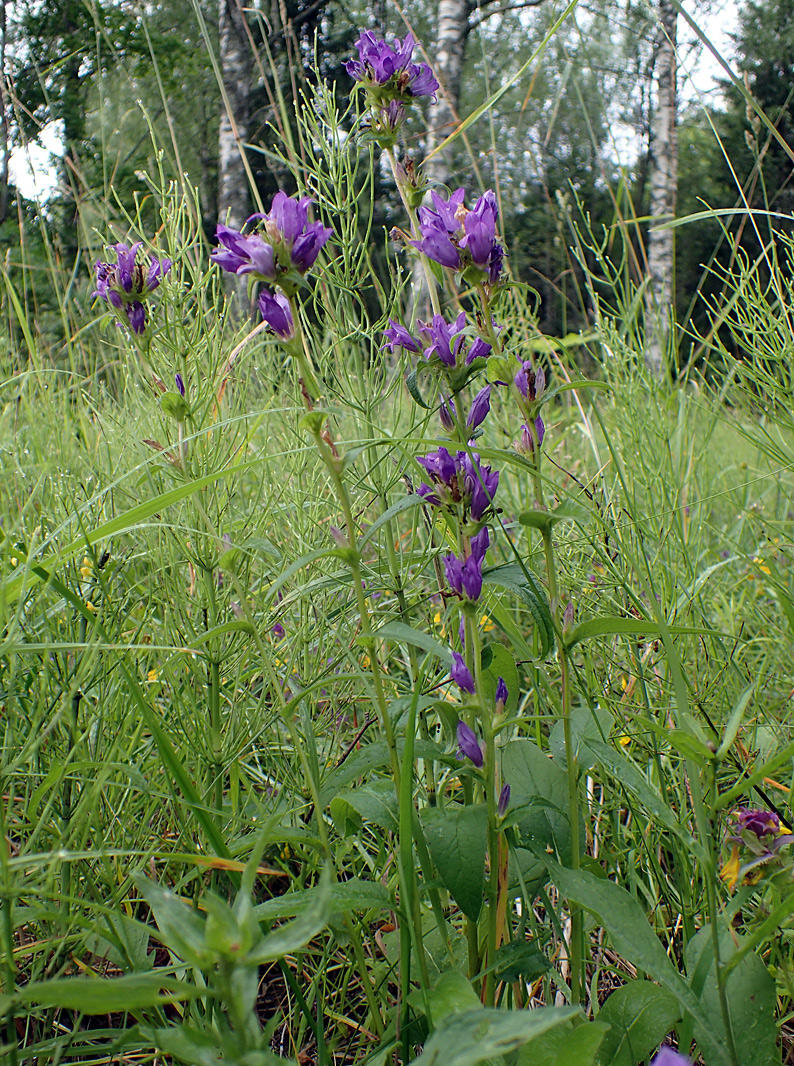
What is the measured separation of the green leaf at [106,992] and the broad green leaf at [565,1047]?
0.32 m

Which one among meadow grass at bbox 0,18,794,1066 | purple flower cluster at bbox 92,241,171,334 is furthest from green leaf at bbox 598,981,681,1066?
purple flower cluster at bbox 92,241,171,334

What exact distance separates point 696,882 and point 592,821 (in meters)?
0.24

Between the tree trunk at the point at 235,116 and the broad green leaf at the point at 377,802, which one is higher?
the tree trunk at the point at 235,116

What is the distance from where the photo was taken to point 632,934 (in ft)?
2.08

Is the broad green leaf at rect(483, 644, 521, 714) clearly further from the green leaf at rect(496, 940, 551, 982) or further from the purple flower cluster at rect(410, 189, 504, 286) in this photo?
the purple flower cluster at rect(410, 189, 504, 286)

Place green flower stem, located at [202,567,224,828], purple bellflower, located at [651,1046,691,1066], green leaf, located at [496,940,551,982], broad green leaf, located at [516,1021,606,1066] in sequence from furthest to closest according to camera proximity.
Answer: green flower stem, located at [202,567,224,828]
green leaf, located at [496,940,551,982]
broad green leaf, located at [516,1021,606,1066]
purple bellflower, located at [651,1046,691,1066]

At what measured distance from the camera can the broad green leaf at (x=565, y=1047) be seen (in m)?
0.55

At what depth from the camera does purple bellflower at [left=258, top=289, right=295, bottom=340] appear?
2.29ft

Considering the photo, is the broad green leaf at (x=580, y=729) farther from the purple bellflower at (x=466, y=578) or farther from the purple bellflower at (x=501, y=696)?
the purple bellflower at (x=466, y=578)

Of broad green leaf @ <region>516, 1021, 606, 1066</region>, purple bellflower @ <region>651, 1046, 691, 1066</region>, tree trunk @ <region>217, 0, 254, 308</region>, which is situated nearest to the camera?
purple bellflower @ <region>651, 1046, 691, 1066</region>

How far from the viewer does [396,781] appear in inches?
28.2

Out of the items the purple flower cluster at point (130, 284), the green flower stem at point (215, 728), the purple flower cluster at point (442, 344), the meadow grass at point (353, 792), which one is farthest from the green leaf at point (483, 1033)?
the purple flower cluster at point (130, 284)

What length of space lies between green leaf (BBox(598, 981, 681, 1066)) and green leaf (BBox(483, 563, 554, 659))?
0.33 meters

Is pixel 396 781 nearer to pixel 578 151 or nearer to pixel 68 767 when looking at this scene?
pixel 68 767
